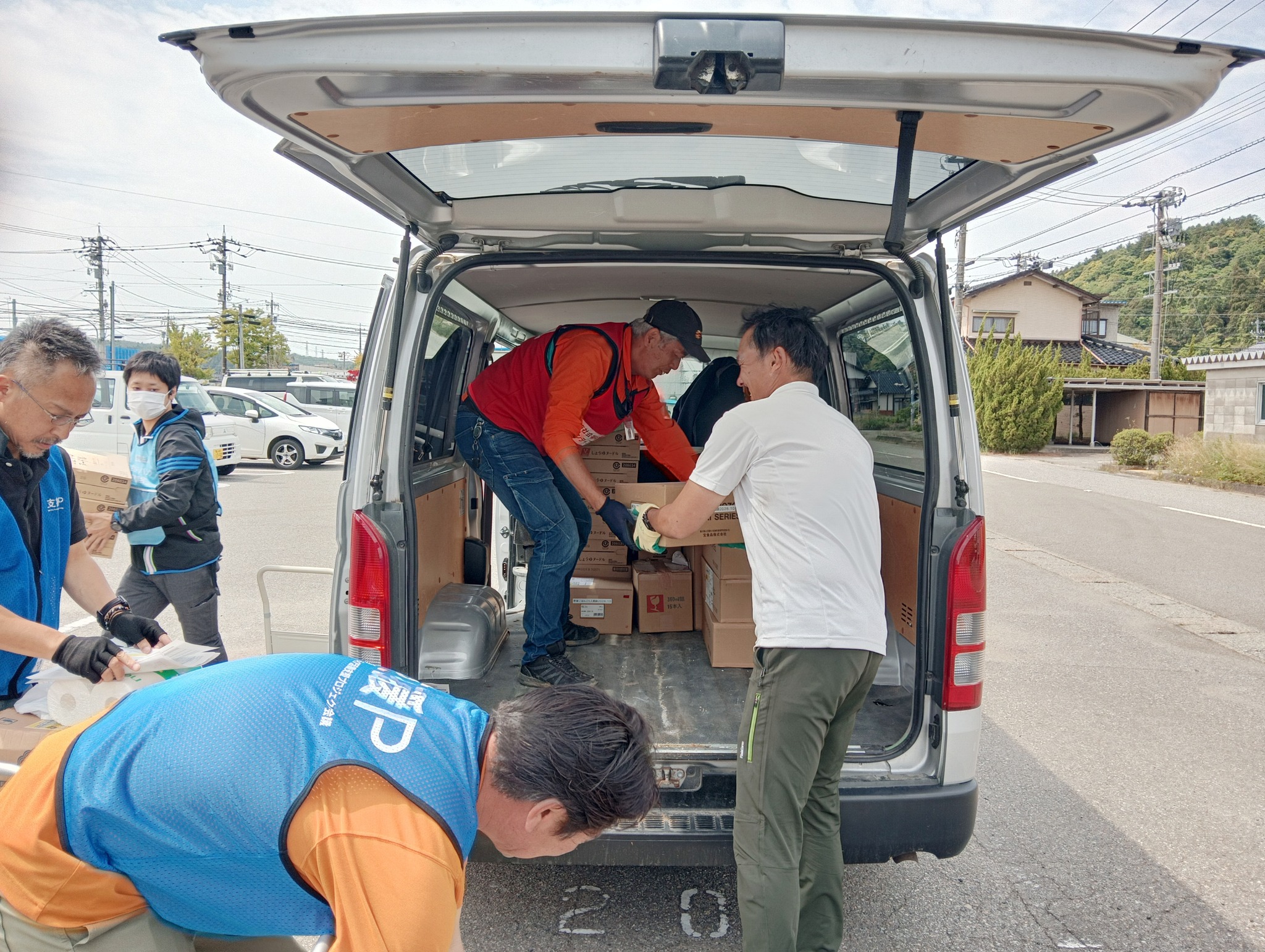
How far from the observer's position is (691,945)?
2695 mm

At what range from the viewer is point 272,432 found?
696 inches

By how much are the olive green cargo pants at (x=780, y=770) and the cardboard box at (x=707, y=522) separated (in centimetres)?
98

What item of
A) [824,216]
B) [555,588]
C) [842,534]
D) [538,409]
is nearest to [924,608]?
[842,534]

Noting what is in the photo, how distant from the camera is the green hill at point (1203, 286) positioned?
58688 millimetres

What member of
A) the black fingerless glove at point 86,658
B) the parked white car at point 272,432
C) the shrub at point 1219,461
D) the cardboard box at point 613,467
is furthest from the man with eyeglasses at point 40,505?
the shrub at point 1219,461

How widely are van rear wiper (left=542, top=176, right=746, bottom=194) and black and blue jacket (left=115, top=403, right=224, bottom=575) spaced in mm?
2158

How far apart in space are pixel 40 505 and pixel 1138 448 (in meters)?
24.6

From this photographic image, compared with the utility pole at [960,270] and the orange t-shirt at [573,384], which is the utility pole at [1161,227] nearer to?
the utility pole at [960,270]

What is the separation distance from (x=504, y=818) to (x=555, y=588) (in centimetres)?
231

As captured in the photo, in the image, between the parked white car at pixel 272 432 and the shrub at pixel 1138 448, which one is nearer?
the parked white car at pixel 272 432

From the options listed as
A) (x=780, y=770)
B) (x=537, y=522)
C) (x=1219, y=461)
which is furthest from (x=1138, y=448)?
(x=780, y=770)

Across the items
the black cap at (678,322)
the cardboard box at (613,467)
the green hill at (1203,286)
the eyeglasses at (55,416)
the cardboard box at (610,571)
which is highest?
the green hill at (1203,286)

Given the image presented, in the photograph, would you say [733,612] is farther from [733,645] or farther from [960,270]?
[960,270]

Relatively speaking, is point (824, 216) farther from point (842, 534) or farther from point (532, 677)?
point (532, 677)
